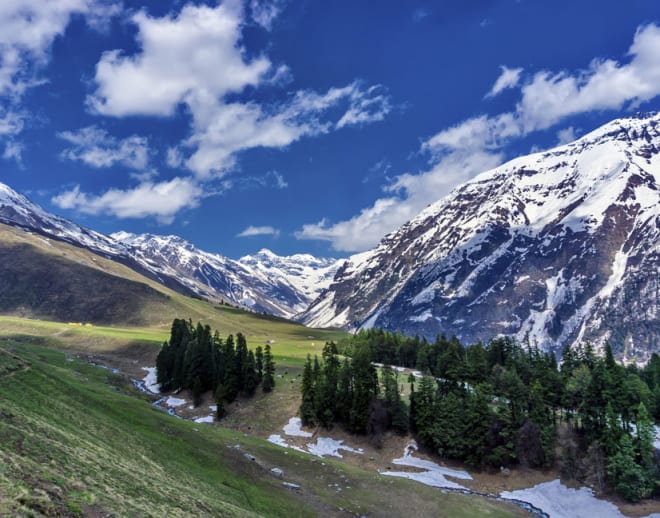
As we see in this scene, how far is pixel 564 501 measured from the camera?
243 ft

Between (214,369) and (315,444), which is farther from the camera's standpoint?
(214,369)

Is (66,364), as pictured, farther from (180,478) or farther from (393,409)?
(180,478)

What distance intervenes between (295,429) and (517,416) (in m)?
46.1

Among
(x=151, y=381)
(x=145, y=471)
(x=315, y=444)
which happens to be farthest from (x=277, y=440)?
(x=151, y=381)

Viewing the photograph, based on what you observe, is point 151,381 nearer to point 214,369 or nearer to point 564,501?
point 214,369

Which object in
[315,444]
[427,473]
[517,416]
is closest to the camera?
[427,473]

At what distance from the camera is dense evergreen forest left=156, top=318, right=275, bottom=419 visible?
376 feet

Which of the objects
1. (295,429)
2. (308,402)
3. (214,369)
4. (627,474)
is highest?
(214,369)

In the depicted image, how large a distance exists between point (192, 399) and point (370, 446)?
168 ft

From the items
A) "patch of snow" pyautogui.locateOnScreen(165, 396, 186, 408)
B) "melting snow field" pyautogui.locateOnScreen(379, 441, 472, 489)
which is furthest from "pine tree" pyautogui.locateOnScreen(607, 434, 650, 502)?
"patch of snow" pyautogui.locateOnScreen(165, 396, 186, 408)

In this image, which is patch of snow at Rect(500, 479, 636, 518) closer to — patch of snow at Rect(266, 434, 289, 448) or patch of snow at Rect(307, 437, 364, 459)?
patch of snow at Rect(307, 437, 364, 459)

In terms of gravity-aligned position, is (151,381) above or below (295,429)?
below

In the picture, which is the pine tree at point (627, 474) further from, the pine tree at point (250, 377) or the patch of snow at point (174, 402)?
the patch of snow at point (174, 402)

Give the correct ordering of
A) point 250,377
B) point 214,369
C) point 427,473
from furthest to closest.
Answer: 1. point 214,369
2. point 250,377
3. point 427,473
